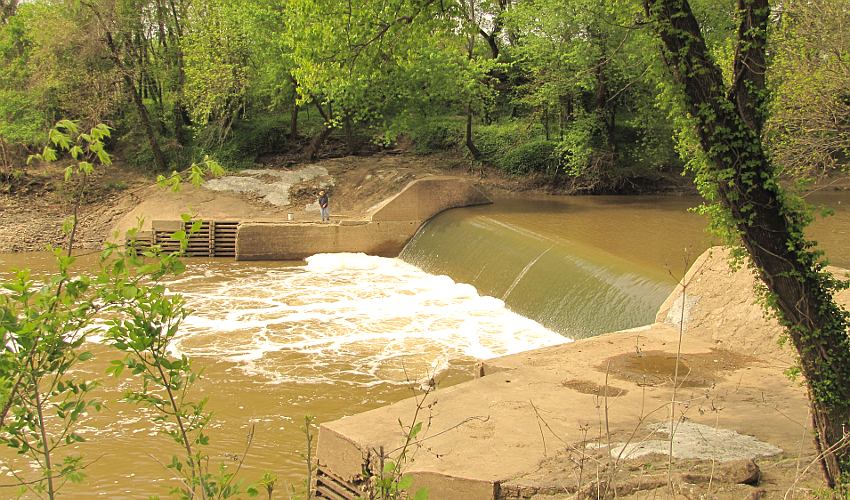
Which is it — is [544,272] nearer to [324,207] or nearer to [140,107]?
[324,207]

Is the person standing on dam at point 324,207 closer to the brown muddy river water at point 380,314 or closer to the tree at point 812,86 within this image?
the brown muddy river water at point 380,314

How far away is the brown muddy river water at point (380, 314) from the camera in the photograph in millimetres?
9266

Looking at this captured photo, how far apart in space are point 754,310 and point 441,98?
15560 millimetres

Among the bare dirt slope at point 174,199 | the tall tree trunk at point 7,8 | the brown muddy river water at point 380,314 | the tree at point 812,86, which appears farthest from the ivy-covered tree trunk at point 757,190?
the tall tree trunk at point 7,8

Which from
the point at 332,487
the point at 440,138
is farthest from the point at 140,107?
the point at 332,487

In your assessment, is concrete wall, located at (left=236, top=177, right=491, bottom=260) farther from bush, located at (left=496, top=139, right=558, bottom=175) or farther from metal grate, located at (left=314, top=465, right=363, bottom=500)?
metal grate, located at (left=314, top=465, right=363, bottom=500)

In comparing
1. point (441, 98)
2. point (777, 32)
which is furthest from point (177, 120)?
point (777, 32)

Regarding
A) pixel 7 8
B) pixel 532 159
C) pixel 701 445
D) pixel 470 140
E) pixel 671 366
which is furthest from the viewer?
pixel 7 8

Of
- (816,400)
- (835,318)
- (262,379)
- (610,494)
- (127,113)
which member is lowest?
(262,379)

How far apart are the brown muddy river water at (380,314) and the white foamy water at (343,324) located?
0.13ft

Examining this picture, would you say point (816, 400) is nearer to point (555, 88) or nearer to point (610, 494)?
point (610, 494)

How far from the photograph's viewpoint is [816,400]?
558 cm

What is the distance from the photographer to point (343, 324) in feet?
46.1

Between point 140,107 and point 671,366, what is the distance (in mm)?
20770
